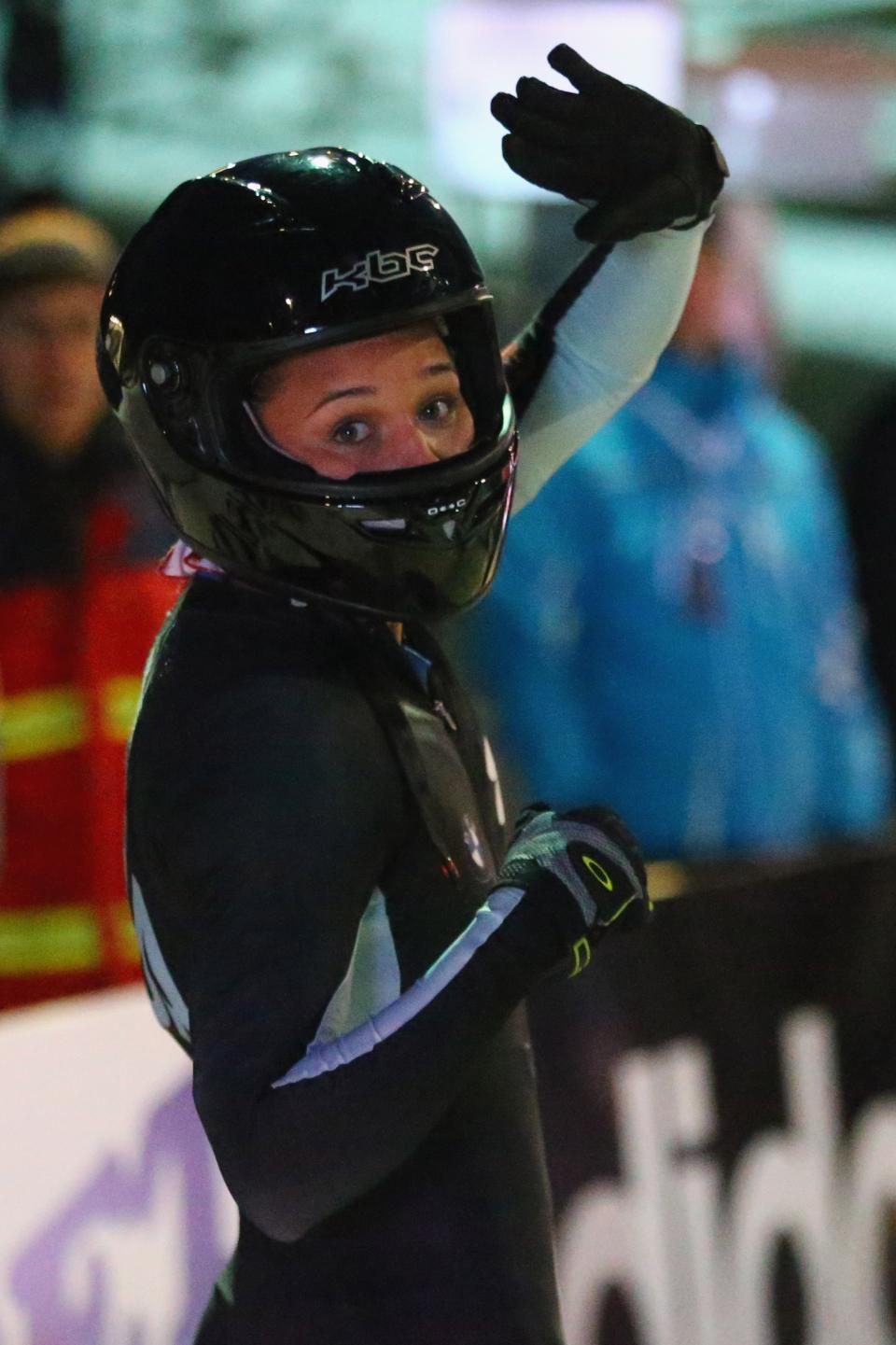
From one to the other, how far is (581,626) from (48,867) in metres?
1.22

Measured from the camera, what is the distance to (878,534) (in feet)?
16.0

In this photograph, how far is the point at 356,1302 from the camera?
5.84 feet

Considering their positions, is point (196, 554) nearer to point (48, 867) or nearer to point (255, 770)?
point (255, 770)

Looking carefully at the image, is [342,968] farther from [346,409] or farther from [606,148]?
[606,148]

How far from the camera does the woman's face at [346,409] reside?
175cm

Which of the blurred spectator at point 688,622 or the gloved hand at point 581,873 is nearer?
the gloved hand at point 581,873

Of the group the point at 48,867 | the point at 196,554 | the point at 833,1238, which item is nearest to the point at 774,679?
the point at 833,1238

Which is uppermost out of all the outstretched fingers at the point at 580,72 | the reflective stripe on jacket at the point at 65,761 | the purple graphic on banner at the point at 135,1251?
the outstretched fingers at the point at 580,72

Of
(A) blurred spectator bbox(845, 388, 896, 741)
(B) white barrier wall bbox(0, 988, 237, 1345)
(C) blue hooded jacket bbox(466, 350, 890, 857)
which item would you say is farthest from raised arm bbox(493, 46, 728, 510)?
(A) blurred spectator bbox(845, 388, 896, 741)

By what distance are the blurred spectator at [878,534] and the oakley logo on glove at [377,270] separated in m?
3.25

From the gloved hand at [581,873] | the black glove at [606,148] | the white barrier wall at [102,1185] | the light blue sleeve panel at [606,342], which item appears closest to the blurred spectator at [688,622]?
the white barrier wall at [102,1185]

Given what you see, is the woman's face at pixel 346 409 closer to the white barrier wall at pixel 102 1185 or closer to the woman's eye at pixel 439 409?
the woman's eye at pixel 439 409

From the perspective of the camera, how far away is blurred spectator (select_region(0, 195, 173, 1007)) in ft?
10.8

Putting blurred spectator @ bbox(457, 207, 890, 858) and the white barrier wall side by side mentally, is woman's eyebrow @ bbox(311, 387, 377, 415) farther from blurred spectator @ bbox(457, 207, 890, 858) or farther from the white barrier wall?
blurred spectator @ bbox(457, 207, 890, 858)
